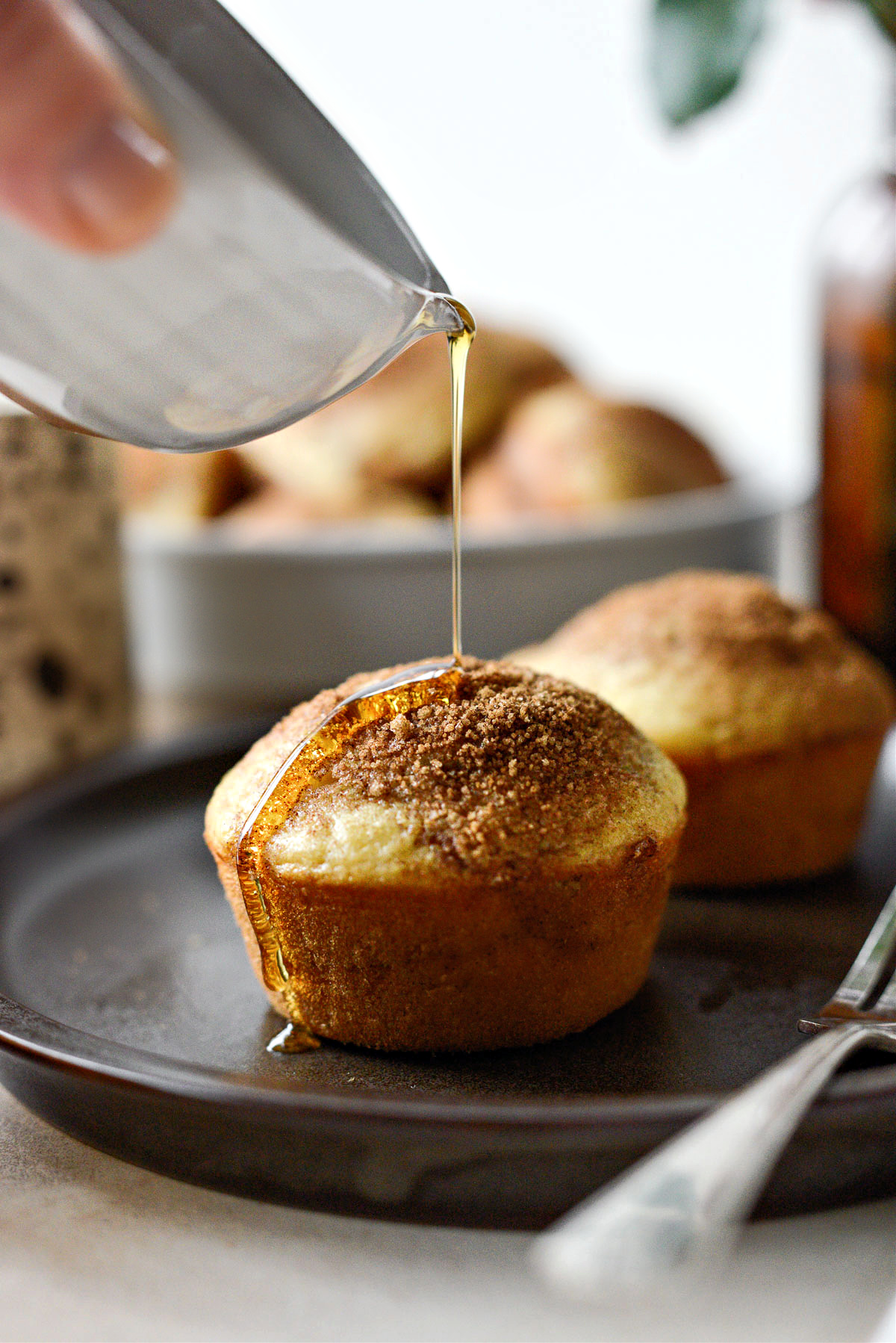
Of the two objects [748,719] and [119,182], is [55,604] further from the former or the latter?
[119,182]

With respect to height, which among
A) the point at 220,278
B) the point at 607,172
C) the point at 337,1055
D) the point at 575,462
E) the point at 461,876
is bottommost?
the point at 337,1055

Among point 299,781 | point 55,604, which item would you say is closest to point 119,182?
point 299,781

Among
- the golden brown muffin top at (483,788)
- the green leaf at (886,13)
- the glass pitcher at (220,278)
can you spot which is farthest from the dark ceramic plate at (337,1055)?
the green leaf at (886,13)

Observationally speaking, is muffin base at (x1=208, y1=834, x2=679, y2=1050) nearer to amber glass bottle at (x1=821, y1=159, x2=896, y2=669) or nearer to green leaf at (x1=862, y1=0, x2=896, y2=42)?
amber glass bottle at (x1=821, y1=159, x2=896, y2=669)

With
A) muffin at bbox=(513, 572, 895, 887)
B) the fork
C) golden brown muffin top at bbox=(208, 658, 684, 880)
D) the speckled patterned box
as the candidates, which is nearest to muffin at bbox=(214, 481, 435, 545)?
the speckled patterned box

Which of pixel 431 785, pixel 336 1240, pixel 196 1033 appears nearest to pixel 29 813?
pixel 196 1033

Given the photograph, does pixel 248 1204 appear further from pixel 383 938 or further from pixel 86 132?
pixel 86 132

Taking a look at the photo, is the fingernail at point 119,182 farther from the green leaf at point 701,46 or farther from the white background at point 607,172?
the white background at point 607,172
